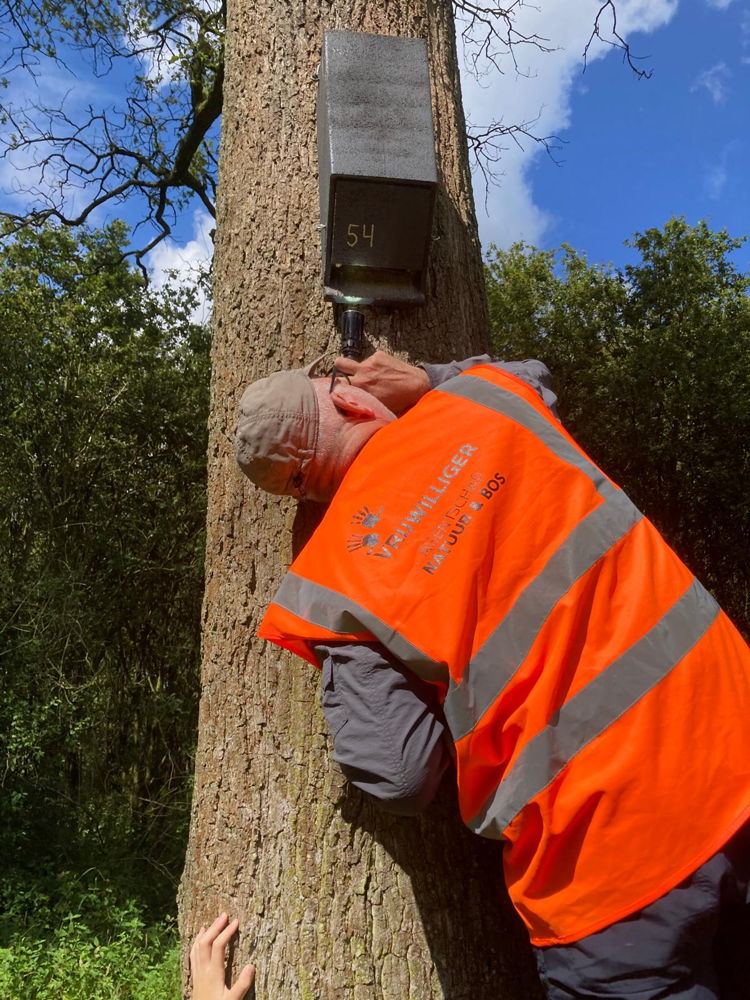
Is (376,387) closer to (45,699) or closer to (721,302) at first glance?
(45,699)

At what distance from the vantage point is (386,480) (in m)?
1.53

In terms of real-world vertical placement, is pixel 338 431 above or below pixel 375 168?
below

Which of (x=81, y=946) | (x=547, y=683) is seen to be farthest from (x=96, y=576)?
(x=547, y=683)

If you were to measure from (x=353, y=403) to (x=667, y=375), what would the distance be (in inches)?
305

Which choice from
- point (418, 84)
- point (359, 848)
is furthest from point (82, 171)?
point (359, 848)

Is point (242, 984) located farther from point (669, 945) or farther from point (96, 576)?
point (96, 576)

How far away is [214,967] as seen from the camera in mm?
1765

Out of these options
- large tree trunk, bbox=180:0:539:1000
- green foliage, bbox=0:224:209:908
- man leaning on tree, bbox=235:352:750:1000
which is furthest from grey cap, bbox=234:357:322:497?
green foliage, bbox=0:224:209:908

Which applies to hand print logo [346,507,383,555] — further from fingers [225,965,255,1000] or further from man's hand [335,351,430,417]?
fingers [225,965,255,1000]

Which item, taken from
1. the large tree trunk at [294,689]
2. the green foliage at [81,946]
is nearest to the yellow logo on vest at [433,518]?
the large tree trunk at [294,689]

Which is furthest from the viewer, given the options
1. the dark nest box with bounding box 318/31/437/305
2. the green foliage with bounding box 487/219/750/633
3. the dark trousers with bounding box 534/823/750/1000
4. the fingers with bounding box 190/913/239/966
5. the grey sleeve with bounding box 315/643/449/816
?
the green foliage with bounding box 487/219/750/633

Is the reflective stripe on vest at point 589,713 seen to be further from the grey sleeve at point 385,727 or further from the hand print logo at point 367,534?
the hand print logo at point 367,534

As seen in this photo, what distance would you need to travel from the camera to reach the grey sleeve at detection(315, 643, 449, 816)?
4.56 feet

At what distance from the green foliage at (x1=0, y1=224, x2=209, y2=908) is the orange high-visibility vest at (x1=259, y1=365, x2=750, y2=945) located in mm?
4916
